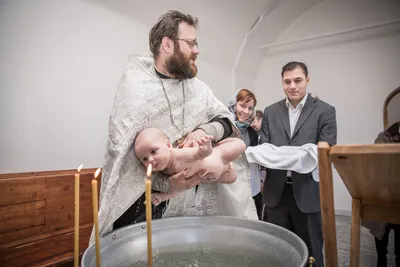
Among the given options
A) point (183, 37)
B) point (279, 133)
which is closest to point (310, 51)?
point (279, 133)

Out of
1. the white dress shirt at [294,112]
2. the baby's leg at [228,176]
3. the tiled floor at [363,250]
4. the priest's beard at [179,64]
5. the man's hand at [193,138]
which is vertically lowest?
the tiled floor at [363,250]

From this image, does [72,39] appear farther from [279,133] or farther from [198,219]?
[198,219]

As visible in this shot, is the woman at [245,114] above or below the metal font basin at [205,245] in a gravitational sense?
A: above

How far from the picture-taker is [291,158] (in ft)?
5.56

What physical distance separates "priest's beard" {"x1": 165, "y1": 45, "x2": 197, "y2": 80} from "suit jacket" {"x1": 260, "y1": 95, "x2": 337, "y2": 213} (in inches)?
38.3

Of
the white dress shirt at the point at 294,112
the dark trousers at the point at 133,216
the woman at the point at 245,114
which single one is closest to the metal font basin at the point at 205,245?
the dark trousers at the point at 133,216

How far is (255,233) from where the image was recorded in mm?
850

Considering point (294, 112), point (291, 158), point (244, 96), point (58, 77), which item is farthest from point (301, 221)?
point (58, 77)

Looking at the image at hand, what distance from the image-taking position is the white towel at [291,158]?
1.69 meters

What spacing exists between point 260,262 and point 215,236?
22cm

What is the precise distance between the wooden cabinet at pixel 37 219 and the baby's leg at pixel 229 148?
1229 millimetres

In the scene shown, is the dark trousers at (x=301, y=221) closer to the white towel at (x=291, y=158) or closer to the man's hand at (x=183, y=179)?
the white towel at (x=291, y=158)

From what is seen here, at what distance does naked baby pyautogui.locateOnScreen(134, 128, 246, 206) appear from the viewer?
3.09 ft

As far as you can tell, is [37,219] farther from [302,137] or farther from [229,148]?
[302,137]
